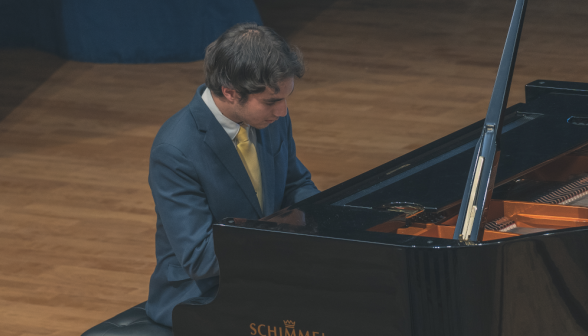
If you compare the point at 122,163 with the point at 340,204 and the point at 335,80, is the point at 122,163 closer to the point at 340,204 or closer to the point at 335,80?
the point at 335,80

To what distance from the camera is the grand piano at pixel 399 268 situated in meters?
1.65

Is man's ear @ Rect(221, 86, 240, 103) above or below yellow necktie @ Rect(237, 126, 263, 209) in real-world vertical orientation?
above

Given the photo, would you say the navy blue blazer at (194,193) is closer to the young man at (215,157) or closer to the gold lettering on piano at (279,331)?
the young man at (215,157)

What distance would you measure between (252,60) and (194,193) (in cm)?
32

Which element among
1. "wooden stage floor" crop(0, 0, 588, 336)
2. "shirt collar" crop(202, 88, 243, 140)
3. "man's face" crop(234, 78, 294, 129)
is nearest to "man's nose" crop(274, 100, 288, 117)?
"man's face" crop(234, 78, 294, 129)

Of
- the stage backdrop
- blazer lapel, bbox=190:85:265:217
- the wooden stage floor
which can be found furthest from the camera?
the stage backdrop

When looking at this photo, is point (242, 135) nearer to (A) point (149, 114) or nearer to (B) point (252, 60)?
(B) point (252, 60)

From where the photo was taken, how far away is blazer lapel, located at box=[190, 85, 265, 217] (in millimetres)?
2027

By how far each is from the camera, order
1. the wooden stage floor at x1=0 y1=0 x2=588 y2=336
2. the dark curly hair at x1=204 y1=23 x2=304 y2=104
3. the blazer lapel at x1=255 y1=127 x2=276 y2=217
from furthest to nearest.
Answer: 1. the wooden stage floor at x1=0 y1=0 x2=588 y2=336
2. the blazer lapel at x1=255 y1=127 x2=276 y2=217
3. the dark curly hair at x1=204 y1=23 x2=304 y2=104

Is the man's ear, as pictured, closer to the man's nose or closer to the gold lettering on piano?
the man's nose

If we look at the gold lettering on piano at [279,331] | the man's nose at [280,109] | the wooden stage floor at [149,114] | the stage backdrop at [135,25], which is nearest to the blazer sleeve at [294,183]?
the man's nose at [280,109]

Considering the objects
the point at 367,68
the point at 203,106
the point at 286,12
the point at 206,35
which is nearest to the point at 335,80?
the point at 367,68

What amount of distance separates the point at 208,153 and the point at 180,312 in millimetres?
343

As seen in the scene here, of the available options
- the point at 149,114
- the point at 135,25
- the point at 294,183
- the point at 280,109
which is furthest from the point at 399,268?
the point at 135,25
